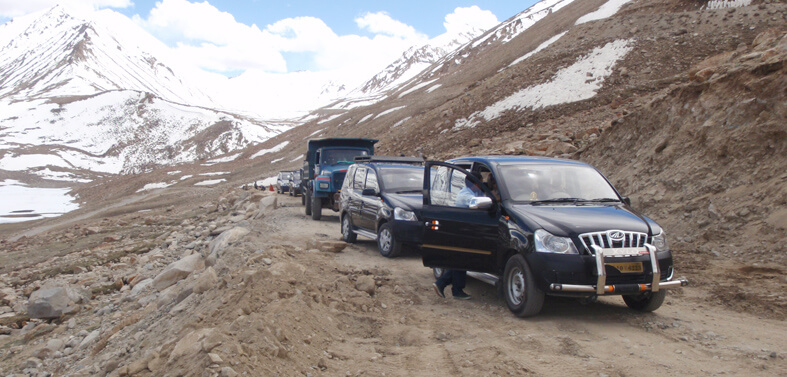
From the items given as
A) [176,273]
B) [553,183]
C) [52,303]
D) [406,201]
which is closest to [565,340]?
[553,183]

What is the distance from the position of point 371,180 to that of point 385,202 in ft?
3.94

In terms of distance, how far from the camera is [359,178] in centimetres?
1175

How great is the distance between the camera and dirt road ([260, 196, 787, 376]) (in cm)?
470

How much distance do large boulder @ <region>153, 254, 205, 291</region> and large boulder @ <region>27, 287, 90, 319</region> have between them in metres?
2.01

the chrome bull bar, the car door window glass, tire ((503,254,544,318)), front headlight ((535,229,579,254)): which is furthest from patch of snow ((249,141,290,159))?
the chrome bull bar

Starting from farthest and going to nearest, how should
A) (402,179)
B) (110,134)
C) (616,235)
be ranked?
(110,134)
(402,179)
(616,235)

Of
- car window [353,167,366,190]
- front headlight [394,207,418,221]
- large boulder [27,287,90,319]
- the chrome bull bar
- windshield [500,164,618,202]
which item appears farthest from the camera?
car window [353,167,366,190]

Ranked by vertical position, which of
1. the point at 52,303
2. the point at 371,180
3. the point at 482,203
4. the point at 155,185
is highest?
the point at 371,180

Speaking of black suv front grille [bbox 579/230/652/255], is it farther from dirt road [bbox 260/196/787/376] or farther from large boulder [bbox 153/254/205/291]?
large boulder [bbox 153/254/205/291]

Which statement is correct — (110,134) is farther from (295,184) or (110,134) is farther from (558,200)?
(558,200)

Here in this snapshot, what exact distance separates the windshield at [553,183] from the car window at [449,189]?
43 centimetres

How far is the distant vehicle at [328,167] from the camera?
52.7 ft

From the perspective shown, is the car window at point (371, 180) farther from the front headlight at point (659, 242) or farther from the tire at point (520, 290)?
the front headlight at point (659, 242)

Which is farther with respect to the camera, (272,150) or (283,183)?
(272,150)
